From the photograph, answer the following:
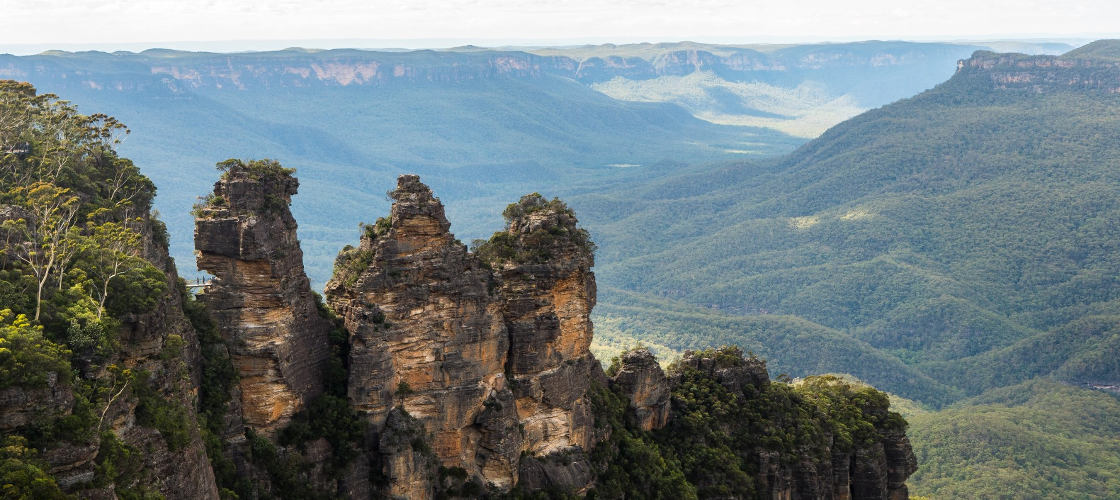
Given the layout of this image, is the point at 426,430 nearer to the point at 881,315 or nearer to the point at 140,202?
the point at 140,202

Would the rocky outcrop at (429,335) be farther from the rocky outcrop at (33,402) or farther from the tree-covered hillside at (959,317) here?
the tree-covered hillside at (959,317)

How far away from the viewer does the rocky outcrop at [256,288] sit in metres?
31.5

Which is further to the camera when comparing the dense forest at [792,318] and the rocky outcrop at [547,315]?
the rocky outcrop at [547,315]

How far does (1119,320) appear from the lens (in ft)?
440

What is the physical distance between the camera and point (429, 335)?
35.2 m

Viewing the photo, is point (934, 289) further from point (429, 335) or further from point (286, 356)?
point (286, 356)

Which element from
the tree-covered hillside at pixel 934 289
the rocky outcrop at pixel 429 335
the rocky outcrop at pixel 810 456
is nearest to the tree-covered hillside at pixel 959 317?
the tree-covered hillside at pixel 934 289

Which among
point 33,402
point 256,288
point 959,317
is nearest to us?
point 33,402

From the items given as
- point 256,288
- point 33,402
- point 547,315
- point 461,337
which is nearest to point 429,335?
point 461,337

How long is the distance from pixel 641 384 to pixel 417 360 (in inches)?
570

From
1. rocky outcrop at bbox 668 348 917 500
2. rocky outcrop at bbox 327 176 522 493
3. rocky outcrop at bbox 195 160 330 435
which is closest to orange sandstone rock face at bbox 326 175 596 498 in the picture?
rocky outcrop at bbox 327 176 522 493

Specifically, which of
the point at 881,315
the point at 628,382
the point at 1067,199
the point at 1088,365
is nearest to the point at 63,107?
the point at 628,382

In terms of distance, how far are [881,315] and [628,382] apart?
422 feet

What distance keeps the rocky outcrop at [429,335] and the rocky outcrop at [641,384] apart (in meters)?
9.91
